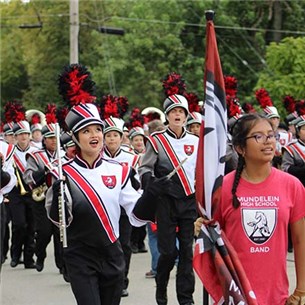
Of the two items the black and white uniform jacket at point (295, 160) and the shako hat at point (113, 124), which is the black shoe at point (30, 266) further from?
the black and white uniform jacket at point (295, 160)

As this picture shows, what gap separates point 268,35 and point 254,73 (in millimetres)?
1878

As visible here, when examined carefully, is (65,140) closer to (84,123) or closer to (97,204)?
(84,123)

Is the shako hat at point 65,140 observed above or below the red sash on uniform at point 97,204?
above

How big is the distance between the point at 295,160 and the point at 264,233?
7366 millimetres

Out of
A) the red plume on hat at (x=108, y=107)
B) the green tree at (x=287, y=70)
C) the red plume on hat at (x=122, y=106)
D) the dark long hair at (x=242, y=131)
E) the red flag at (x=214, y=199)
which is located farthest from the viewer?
the green tree at (x=287, y=70)

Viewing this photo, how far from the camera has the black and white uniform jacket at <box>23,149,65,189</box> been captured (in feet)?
39.9

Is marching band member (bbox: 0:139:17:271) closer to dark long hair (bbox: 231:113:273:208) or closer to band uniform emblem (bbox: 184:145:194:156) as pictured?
band uniform emblem (bbox: 184:145:194:156)

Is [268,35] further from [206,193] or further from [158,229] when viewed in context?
[206,193]

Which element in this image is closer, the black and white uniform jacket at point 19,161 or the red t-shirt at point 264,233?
the red t-shirt at point 264,233

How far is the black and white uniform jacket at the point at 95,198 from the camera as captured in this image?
21.5 feet

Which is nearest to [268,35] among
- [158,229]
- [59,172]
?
[158,229]

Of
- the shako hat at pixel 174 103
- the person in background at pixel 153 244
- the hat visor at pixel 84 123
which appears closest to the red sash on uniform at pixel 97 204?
the hat visor at pixel 84 123

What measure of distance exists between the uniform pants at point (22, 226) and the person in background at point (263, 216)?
785 cm

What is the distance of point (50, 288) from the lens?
11.0 metres
